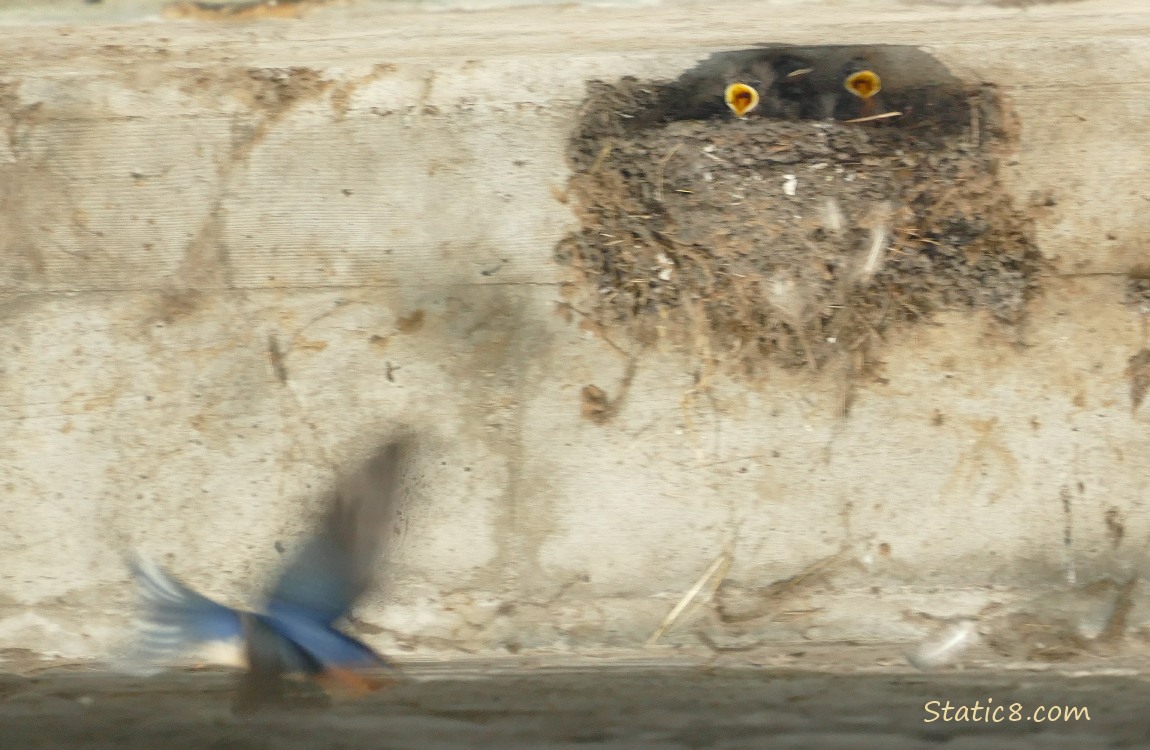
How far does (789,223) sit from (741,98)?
15.7 inches

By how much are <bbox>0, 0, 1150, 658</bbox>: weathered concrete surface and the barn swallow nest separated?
0.11m

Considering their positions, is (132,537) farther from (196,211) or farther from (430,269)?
→ (430,269)

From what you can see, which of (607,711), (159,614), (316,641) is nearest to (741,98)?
(607,711)

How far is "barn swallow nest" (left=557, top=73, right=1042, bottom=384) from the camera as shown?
273cm

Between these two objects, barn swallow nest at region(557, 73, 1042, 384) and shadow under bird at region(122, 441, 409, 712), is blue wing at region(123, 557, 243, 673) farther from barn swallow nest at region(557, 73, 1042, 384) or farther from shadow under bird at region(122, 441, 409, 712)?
barn swallow nest at region(557, 73, 1042, 384)

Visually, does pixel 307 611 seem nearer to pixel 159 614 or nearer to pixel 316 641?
pixel 316 641

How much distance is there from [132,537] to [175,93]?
1520mm

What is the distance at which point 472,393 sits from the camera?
3129mm

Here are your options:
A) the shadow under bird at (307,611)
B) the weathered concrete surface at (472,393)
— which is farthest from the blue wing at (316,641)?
the weathered concrete surface at (472,393)

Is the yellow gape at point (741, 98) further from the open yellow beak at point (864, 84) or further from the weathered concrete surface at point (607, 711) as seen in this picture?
the weathered concrete surface at point (607, 711)

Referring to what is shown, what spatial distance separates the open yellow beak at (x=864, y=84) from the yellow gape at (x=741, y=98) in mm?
311

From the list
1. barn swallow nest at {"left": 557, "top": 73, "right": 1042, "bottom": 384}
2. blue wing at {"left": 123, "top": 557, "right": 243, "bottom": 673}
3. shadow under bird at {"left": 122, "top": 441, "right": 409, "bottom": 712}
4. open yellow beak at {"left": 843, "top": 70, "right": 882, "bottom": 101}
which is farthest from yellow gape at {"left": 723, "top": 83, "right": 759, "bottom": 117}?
blue wing at {"left": 123, "top": 557, "right": 243, "bottom": 673}

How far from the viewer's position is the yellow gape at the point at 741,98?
273 cm

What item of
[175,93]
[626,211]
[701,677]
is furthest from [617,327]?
[175,93]
